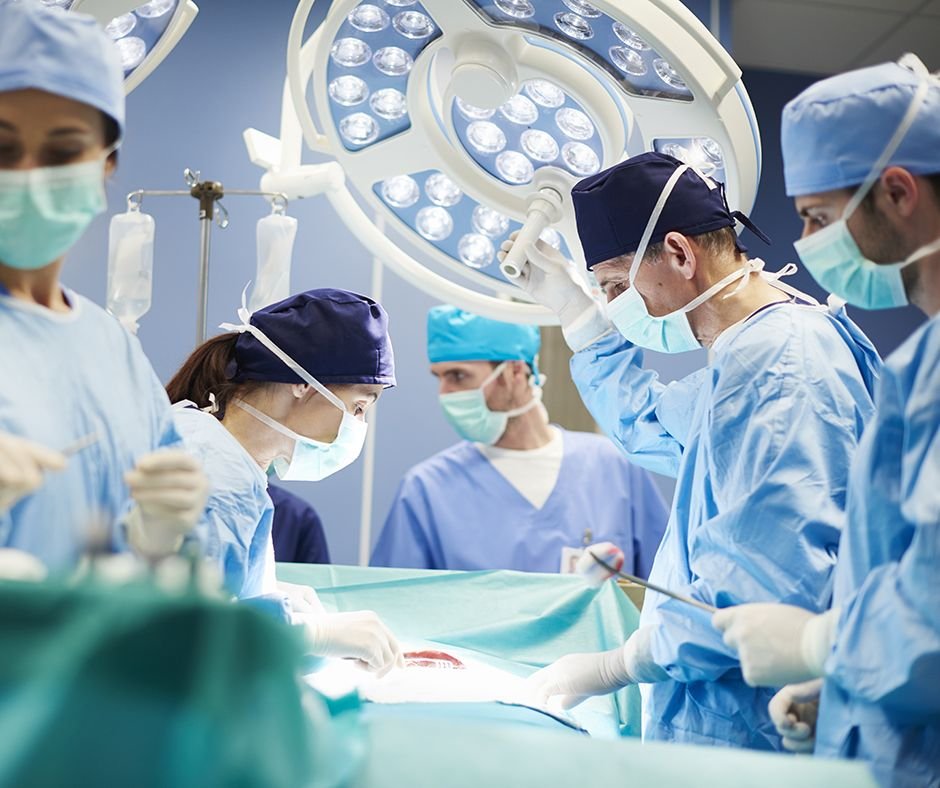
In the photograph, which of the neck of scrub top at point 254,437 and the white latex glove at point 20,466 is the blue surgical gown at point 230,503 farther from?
the white latex glove at point 20,466

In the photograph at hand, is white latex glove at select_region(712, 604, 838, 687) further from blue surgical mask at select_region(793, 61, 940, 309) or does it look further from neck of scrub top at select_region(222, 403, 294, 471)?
neck of scrub top at select_region(222, 403, 294, 471)

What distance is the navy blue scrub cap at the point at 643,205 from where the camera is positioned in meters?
2.04

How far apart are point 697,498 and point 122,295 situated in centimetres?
132

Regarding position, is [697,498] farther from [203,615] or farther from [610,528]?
[610,528]

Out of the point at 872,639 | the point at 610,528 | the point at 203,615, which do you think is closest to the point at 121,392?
the point at 203,615

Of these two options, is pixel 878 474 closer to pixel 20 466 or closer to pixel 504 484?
pixel 20 466

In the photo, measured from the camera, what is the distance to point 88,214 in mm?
1240

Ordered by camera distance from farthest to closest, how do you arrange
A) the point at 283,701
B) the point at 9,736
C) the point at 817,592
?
the point at 817,592, the point at 283,701, the point at 9,736

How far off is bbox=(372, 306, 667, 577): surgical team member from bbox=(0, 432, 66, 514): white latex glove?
2.34m

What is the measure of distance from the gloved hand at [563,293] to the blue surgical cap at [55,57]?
1124mm

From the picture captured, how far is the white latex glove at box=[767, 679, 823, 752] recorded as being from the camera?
1.42m

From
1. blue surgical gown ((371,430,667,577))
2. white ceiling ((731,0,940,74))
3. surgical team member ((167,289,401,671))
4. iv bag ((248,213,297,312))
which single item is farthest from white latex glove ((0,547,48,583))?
white ceiling ((731,0,940,74))

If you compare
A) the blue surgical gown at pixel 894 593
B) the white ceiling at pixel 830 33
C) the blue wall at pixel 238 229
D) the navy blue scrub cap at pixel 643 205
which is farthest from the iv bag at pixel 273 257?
the white ceiling at pixel 830 33

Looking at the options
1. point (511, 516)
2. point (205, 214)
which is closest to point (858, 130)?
point (205, 214)
